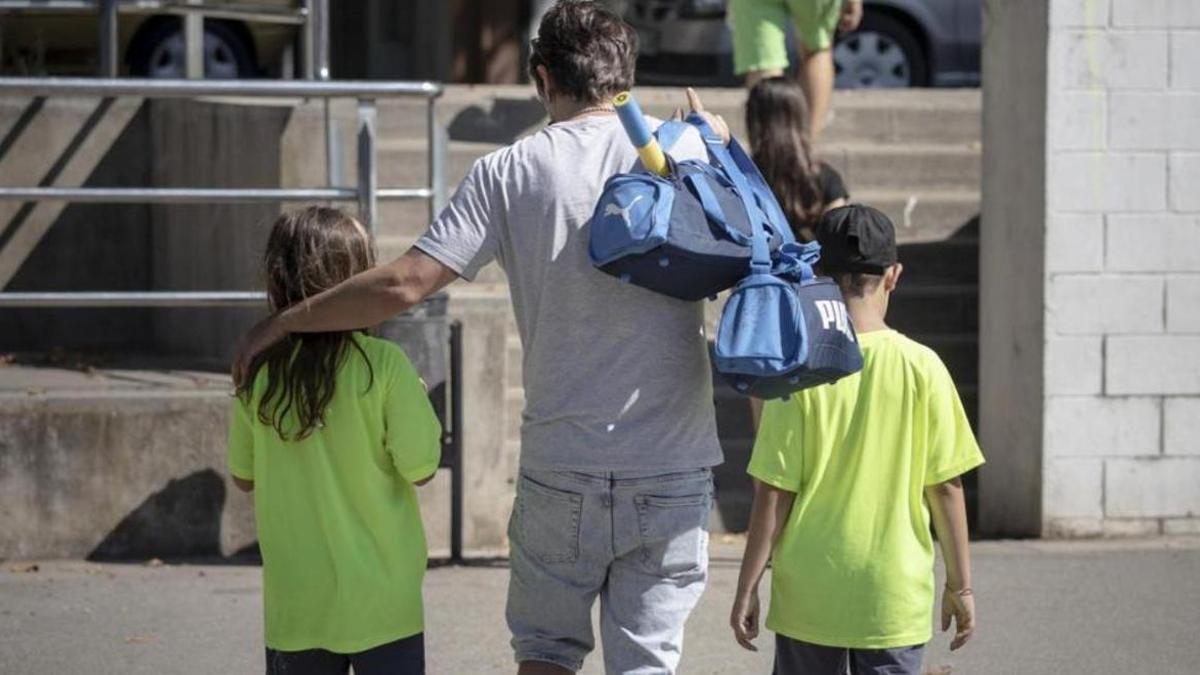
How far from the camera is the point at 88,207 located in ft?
30.2

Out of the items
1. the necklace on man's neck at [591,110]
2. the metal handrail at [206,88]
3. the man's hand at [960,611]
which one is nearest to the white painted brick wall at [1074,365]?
the metal handrail at [206,88]

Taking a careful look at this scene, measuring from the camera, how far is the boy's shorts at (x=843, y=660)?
4062 mm

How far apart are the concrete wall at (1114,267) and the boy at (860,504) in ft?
11.9

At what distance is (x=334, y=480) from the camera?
4055 mm

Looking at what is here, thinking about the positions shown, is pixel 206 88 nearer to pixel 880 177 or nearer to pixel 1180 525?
pixel 880 177

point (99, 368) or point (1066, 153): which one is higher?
point (1066, 153)

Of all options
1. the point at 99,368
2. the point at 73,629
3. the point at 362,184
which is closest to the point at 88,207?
the point at 99,368

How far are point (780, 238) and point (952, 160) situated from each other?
19.9ft

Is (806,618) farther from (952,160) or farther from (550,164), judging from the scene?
(952,160)

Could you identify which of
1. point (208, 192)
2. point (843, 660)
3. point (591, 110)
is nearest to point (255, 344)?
point (591, 110)

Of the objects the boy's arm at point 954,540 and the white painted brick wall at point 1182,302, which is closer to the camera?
the boy's arm at point 954,540

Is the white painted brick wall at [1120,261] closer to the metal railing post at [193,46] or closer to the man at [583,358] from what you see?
the man at [583,358]

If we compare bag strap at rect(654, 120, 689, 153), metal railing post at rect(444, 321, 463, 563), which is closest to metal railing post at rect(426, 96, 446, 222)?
metal railing post at rect(444, 321, 463, 563)

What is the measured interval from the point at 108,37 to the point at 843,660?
645 centimetres
